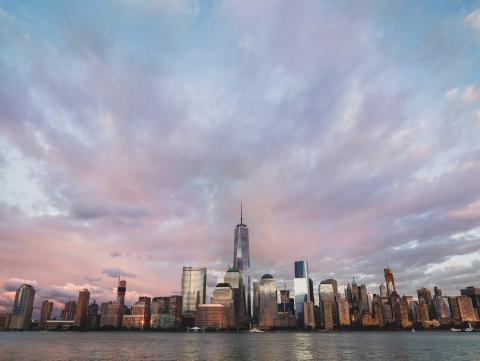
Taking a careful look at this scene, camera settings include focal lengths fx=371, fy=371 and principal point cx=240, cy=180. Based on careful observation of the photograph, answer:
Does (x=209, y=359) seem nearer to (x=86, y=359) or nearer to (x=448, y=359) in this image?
(x=86, y=359)

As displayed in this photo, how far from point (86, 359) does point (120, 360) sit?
10.7 metres

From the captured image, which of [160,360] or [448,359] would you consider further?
[448,359]

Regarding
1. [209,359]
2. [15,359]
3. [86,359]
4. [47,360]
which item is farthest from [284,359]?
[15,359]

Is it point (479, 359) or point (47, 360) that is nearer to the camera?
point (47, 360)

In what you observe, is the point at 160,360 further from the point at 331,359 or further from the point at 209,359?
the point at 331,359

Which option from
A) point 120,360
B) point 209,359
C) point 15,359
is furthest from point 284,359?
point 15,359

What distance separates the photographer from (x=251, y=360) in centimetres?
11094

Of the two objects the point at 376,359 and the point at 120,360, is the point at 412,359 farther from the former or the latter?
the point at 120,360

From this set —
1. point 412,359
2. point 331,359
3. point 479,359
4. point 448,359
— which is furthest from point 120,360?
point 479,359

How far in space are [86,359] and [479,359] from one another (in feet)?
396

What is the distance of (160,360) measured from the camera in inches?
4281

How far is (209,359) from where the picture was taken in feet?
371

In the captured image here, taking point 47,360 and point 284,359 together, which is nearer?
point 47,360

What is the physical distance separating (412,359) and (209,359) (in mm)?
64105
